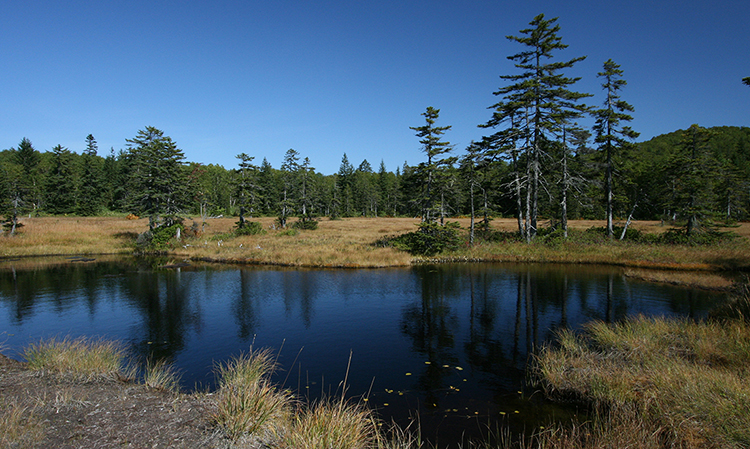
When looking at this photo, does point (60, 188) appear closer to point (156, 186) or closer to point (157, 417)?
point (156, 186)

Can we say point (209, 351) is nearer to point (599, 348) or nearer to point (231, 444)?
point (231, 444)

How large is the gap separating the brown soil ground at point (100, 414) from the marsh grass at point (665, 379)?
6.79 meters

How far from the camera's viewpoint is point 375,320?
54.7ft

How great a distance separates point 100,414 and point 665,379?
10823 mm

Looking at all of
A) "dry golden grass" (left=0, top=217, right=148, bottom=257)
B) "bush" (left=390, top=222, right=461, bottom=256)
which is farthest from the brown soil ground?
"dry golden grass" (left=0, top=217, right=148, bottom=257)

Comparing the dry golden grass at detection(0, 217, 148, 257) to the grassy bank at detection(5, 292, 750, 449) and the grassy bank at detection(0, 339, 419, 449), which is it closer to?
the grassy bank at detection(5, 292, 750, 449)

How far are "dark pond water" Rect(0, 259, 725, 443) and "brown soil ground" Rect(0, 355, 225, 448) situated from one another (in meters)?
2.68

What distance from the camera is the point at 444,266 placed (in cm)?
3188

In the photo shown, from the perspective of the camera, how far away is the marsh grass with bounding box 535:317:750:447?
5.95 meters

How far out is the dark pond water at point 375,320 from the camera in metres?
9.77

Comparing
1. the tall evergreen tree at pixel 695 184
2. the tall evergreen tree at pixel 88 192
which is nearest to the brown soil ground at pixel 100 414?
the tall evergreen tree at pixel 695 184

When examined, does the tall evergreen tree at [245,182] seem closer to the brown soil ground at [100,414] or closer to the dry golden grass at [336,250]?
the dry golden grass at [336,250]

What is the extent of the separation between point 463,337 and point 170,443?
10.6 m

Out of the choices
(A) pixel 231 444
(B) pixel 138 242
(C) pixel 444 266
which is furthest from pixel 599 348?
(B) pixel 138 242
